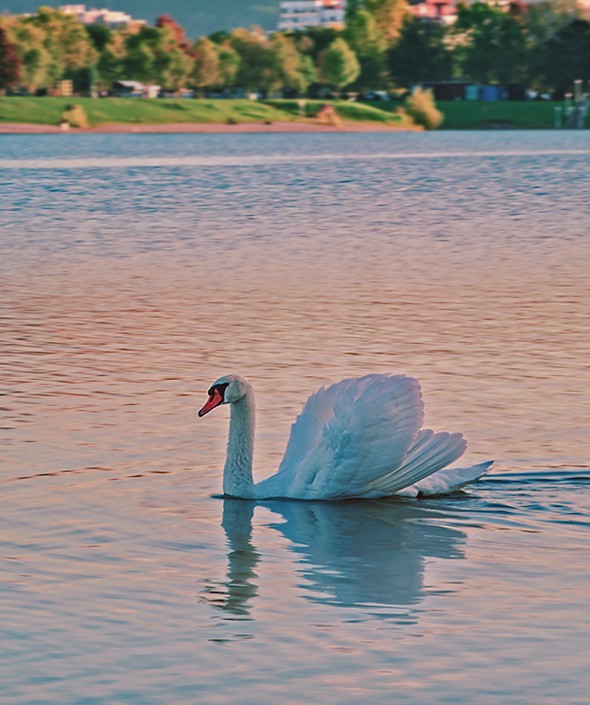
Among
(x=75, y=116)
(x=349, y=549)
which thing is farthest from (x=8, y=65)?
(x=349, y=549)

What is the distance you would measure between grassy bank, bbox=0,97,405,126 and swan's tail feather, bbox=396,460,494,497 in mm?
154437

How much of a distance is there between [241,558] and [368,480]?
164cm

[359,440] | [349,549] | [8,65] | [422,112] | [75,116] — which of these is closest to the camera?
[349,549]

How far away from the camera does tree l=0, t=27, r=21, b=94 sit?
18575 cm

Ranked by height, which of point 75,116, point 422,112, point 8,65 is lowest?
point 75,116

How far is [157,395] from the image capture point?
53.2ft

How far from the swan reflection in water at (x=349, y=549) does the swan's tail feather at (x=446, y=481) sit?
0.10 meters

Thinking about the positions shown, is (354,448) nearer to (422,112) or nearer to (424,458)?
(424,458)

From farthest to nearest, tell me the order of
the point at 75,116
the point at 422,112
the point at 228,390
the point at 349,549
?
the point at 422,112 → the point at 75,116 → the point at 228,390 → the point at 349,549

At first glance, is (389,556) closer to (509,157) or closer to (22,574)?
(22,574)

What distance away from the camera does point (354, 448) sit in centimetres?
1191

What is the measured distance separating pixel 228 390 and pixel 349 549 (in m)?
2.01

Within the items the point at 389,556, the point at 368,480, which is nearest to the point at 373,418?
the point at 368,480

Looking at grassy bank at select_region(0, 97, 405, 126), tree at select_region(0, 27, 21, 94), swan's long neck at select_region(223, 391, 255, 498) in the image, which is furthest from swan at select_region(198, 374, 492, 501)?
tree at select_region(0, 27, 21, 94)
